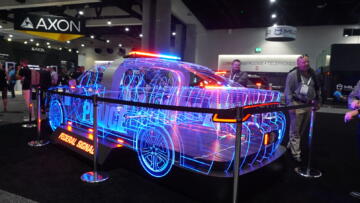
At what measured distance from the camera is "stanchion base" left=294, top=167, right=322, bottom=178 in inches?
116

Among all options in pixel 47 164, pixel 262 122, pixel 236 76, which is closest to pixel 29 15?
pixel 47 164

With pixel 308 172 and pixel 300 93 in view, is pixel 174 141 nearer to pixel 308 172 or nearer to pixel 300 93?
pixel 308 172

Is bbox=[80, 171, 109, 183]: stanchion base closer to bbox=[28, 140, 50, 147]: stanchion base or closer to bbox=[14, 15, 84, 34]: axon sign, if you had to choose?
bbox=[28, 140, 50, 147]: stanchion base

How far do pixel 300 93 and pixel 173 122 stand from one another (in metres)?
1.93

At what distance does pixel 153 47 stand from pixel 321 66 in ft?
31.8

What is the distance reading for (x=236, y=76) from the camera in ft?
14.6

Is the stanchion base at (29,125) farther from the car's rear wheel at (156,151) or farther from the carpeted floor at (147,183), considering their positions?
the car's rear wheel at (156,151)

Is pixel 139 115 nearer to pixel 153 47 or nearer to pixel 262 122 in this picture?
pixel 262 122

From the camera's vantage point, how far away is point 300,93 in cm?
342

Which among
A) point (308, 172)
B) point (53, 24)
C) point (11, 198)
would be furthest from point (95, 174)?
point (53, 24)

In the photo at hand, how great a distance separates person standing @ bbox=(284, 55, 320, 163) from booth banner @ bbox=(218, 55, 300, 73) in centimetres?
1066

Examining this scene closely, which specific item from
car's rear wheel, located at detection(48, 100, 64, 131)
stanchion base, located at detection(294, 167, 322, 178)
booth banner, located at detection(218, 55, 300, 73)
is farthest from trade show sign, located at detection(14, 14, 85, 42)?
booth banner, located at detection(218, 55, 300, 73)

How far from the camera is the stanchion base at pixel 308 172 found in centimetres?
296

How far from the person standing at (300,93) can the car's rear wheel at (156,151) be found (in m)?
2.17
